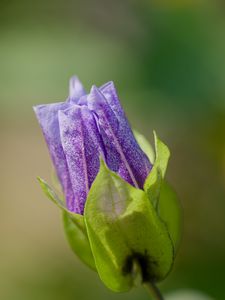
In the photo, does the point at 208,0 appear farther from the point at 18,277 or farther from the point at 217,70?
the point at 18,277

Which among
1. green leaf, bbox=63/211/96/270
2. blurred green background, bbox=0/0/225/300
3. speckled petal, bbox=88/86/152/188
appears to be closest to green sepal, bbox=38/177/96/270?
green leaf, bbox=63/211/96/270

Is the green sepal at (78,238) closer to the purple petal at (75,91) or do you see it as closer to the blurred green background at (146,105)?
the purple petal at (75,91)

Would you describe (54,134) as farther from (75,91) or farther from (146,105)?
(146,105)

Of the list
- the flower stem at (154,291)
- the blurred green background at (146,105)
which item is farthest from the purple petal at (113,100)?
the blurred green background at (146,105)

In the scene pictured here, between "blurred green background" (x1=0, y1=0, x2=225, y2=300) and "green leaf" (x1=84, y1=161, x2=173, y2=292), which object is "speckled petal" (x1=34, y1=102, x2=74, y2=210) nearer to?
"green leaf" (x1=84, y1=161, x2=173, y2=292)

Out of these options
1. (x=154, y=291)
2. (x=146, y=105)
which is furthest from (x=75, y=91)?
(x=146, y=105)
